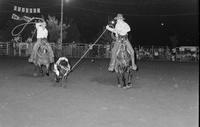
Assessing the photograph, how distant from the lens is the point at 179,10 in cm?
6375

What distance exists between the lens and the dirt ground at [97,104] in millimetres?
8875

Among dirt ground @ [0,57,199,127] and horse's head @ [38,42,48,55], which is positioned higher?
horse's head @ [38,42,48,55]

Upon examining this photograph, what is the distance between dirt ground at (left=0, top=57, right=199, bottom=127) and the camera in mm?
8875

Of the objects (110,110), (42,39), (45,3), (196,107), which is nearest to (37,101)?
(110,110)

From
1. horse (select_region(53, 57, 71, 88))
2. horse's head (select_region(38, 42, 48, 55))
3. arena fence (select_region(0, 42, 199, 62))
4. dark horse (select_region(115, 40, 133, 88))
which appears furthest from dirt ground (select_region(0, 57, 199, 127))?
arena fence (select_region(0, 42, 199, 62))

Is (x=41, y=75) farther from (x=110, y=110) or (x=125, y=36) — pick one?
(x=110, y=110)

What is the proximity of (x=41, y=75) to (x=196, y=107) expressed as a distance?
10.4 meters

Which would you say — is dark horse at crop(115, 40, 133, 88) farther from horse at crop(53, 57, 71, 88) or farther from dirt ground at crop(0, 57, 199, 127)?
horse at crop(53, 57, 71, 88)

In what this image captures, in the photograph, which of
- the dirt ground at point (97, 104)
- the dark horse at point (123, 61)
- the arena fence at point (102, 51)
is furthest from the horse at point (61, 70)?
the arena fence at point (102, 51)

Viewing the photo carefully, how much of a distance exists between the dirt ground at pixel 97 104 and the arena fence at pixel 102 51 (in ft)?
92.8

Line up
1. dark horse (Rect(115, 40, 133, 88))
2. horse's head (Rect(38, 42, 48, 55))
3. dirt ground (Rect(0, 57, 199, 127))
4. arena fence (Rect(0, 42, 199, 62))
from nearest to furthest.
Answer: dirt ground (Rect(0, 57, 199, 127)) → dark horse (Rect(115, 40, 133, 88)) → horse's head (Rect(38, 42, 48, 55)) → arena fence (Rect(0, 42, 199, 62))

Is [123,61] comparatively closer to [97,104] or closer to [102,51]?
[97,104]

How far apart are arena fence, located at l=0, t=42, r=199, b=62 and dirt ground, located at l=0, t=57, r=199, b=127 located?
2828 cm

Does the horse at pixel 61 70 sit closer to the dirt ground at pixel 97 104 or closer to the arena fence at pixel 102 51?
the dirt ground at pixel 97 104
